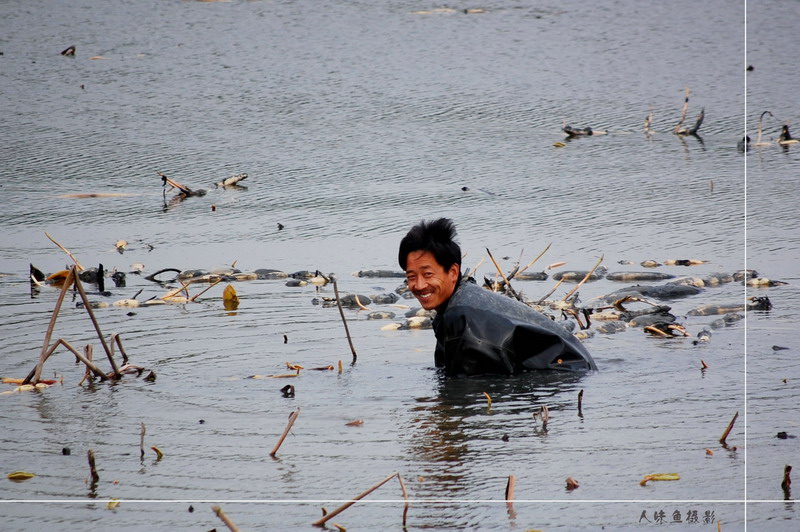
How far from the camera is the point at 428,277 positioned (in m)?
6.49

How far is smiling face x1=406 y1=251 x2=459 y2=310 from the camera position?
21.3 feet

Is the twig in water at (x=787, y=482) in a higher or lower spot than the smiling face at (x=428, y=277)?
lower

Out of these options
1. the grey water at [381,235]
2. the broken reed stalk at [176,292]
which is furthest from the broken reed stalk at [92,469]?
the broken reed stalk at [176,292]

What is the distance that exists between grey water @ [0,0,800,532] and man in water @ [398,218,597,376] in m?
0.13

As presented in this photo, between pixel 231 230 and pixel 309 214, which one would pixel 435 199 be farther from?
pixel 231 230

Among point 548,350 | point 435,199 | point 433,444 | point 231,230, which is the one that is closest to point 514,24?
point 435,199

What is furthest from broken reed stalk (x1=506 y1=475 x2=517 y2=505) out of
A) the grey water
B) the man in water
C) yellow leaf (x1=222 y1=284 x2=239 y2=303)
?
yellow leaf (x1=222 y1=284 x2=239 y2=303)

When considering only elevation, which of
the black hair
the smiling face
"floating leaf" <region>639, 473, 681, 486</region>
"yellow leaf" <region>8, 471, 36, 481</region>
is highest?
the black hair

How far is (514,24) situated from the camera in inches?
690

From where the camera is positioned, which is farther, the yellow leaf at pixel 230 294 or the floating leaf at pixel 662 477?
the yellow leaf at pixel 230 294

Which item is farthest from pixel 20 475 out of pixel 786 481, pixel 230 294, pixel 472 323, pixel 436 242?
pixel 230 294

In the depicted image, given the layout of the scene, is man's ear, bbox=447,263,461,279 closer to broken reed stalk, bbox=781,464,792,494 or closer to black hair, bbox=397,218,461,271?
black hair, bbox=397,218,461,271

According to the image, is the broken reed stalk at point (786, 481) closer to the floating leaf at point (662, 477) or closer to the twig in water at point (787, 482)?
the twig in water at point (787, 482)

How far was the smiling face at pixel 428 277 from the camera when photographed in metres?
6.49
